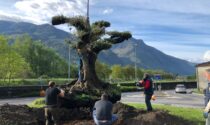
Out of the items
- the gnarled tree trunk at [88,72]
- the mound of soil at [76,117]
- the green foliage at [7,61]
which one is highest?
the green foliage at [7,61]

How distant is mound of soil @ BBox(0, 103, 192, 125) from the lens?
13812mm

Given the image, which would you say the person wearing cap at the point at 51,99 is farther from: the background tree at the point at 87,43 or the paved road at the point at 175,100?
the paved road at the point at 175,100

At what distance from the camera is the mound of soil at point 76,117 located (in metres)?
13.8

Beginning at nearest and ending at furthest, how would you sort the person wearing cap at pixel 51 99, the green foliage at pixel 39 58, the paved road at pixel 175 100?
the person wearing cap at pixel 51 99 < the paved road at pixel 175 100 < the green foliage at pixel 39 58

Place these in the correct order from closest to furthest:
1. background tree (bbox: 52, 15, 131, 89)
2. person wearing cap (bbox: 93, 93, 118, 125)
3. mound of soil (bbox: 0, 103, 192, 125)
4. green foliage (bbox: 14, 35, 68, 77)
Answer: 1. person wearing cap (bbox: 93, 93, 118, 125)
2. mound of soil (bbox: 0, 103, 192, 125)
3. background tree (bbox: 52, 15, 131, 89)
4. green foliage (bbox: 14, 35, 68, 77)

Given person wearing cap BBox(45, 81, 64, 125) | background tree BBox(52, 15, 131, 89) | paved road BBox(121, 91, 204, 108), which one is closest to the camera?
person wearing cap BBox(45, 81, 64, 125)

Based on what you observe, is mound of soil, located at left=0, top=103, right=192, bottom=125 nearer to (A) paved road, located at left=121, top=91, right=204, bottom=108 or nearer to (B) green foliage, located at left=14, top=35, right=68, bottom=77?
(A) paved road, located at left=121, top=91, right=204, bottom=108

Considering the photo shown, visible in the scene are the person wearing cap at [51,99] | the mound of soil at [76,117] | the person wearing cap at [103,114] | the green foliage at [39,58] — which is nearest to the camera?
the person wearing cap at [103,114]

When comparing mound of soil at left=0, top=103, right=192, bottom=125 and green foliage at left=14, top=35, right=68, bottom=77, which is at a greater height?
green foliage at left=14, top=35, right=68, bottom=77

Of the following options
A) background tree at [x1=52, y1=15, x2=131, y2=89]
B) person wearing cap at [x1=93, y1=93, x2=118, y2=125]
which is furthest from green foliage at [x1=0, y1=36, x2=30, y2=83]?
person wearing cap at [x1=93, y1=93, x2=118, y2=125]

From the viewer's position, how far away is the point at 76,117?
15297 mm

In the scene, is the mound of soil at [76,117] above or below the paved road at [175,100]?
above

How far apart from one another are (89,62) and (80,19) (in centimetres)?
181

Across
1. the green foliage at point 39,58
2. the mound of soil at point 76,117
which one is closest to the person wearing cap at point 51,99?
the mound of soil at point 76,117
